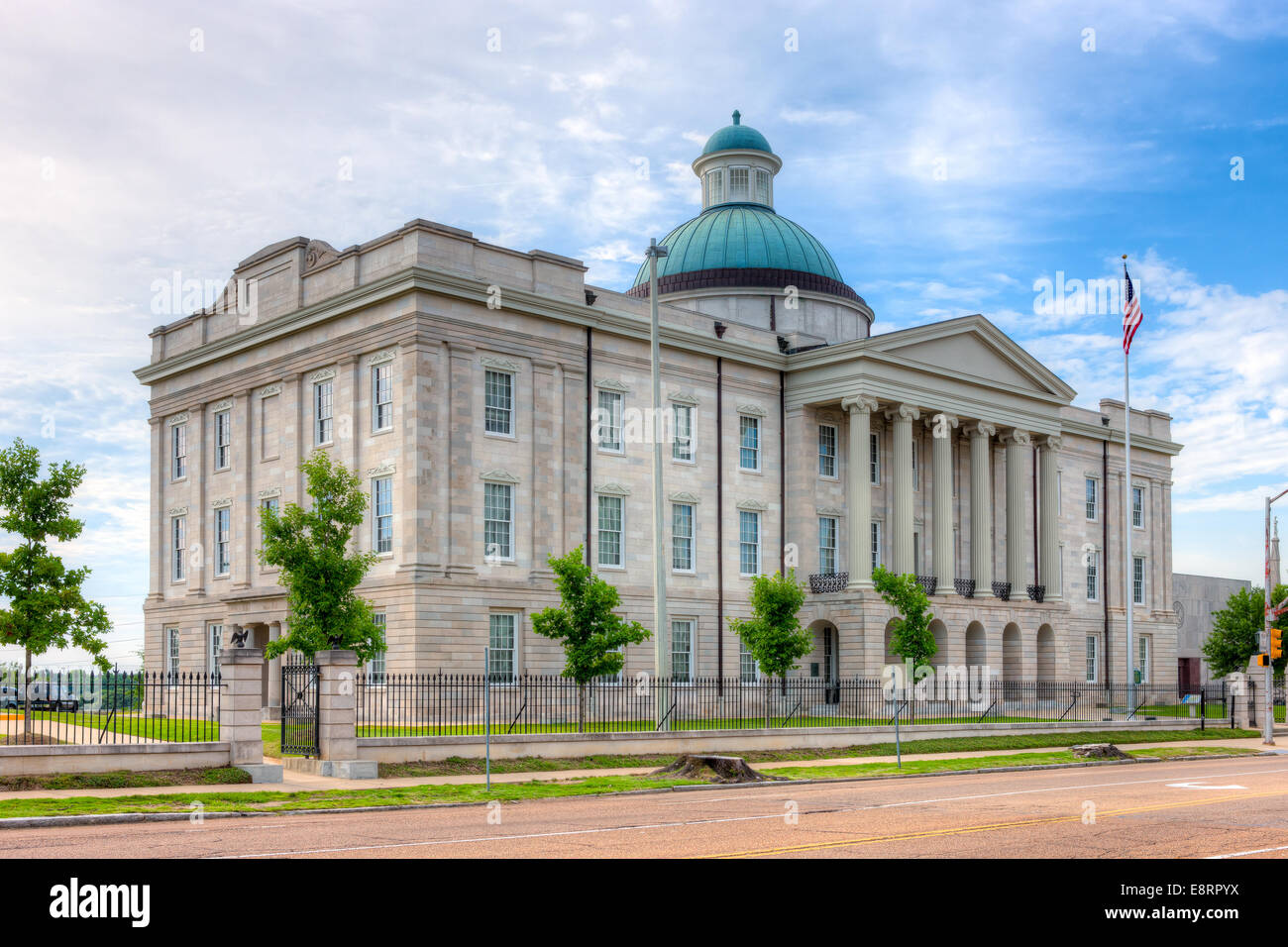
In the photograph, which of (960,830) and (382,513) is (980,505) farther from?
(960,830)

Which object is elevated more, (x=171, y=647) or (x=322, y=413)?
(x=322, y=413)

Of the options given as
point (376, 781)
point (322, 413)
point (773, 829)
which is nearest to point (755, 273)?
point (322, 413)

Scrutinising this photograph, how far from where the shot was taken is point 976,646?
58.9 meters

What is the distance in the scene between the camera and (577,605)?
36594mm

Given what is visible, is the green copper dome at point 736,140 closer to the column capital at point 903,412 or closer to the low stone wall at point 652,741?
the column capital at point 903,412

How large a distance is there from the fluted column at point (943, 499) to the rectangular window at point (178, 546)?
30.9 metres

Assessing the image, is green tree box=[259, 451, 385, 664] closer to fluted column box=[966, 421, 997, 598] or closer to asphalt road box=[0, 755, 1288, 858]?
asphalt road box=[0, 755, 1288, 858]

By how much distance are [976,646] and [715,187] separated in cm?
2654

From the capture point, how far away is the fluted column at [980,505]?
59844 mm

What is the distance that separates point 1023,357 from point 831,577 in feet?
49.2

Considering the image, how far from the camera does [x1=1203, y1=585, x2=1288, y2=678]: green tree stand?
71.6 metres

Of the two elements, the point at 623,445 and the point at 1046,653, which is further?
the point at 1046,653
